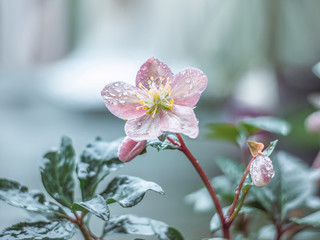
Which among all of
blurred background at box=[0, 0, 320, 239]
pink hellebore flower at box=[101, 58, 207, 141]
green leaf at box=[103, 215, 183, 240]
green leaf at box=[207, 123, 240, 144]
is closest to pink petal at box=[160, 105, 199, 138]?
pink hellebore flower at box=[101, 58, 207, 141]

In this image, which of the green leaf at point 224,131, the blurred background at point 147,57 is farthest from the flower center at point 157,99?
the blurred background at point 147,57

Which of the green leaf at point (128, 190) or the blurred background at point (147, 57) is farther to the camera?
the blurred background at point (147, 57)

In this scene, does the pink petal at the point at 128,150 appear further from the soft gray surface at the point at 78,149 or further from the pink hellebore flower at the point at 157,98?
the soft gray surface at the point at 78,149

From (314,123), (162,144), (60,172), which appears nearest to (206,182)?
(162,144)

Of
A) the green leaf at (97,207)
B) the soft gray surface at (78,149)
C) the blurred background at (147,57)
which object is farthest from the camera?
the blurred background at (147,57)

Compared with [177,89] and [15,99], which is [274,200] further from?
[15,99]

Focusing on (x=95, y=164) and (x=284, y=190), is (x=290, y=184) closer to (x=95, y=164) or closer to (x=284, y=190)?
(x=284, y=190)

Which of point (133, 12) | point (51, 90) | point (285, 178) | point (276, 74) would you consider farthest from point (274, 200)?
point (133, 12)
